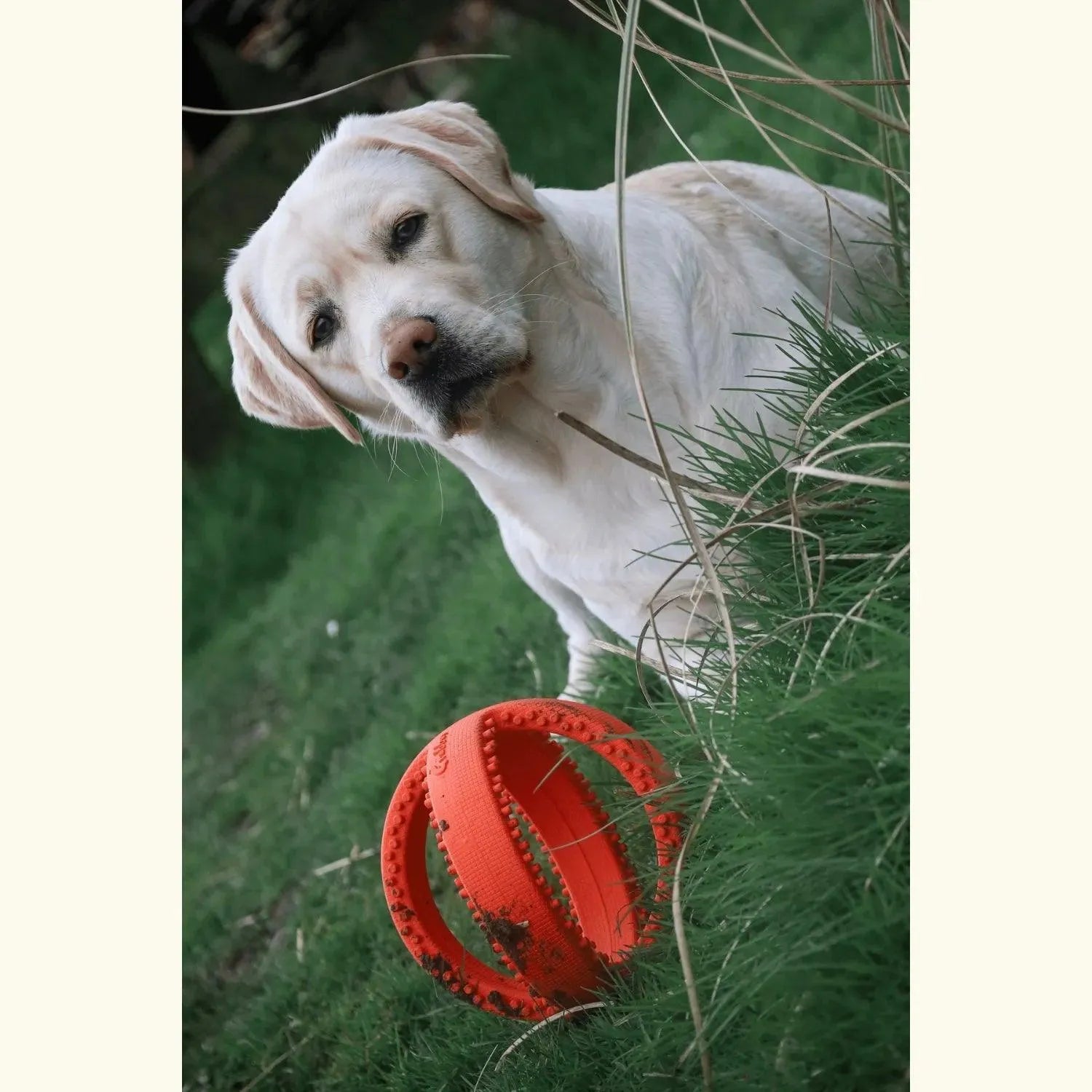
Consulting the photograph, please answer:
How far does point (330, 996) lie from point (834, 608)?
130 centimetres

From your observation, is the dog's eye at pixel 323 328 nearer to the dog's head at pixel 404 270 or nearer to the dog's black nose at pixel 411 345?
the dog's head at pixel 404 270

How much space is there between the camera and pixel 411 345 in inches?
67.3

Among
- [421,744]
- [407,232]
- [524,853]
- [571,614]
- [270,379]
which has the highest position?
[407,232]

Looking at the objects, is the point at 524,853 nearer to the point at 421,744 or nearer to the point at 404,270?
the point at 404,270

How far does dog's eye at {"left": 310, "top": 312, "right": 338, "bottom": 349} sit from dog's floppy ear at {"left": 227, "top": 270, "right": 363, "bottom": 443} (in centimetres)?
8

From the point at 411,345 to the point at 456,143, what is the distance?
1.16 feet

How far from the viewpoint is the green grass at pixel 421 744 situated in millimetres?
1239

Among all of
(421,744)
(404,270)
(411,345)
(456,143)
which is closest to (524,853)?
(411,345)

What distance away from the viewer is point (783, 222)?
7.45 feet

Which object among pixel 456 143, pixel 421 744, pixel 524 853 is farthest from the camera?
pixel 421 744

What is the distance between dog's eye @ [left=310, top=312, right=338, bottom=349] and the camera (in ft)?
6.05

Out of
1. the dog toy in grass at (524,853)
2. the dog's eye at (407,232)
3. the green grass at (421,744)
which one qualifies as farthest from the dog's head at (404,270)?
the dog toy in grass at (524,853)

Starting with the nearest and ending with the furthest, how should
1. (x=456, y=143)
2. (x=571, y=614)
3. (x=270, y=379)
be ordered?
1. (x=456, y=143)
2. (x=270, y=379)
3. (x=571, y=614)
